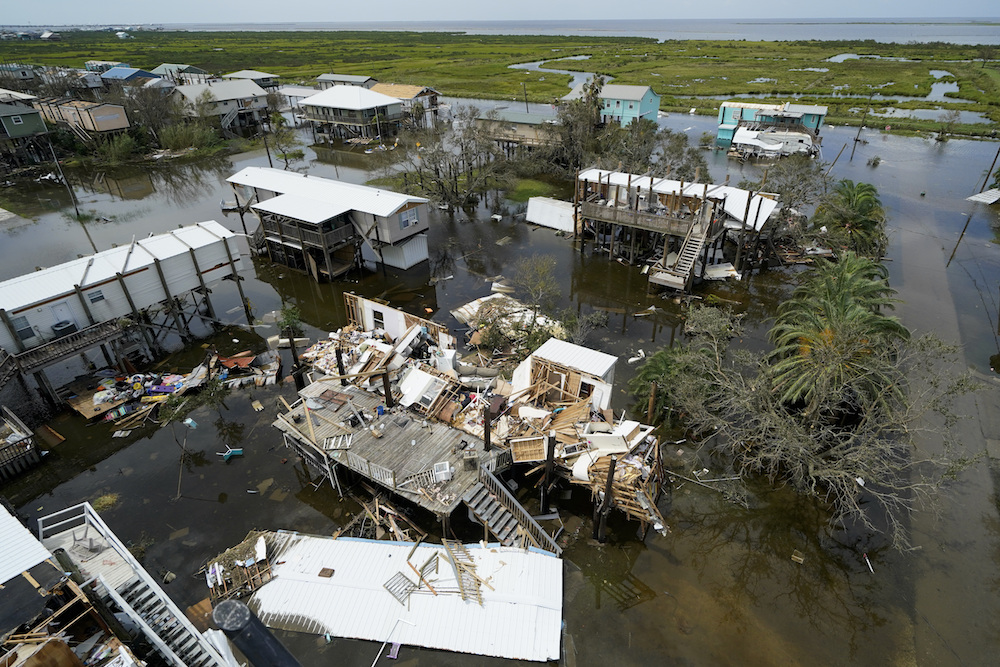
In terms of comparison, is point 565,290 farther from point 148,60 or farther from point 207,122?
point 148,60

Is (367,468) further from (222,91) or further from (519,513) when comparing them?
(222,91)

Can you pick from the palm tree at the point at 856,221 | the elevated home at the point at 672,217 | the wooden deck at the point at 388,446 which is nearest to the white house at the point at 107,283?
the wooden deck at the point at 388,446

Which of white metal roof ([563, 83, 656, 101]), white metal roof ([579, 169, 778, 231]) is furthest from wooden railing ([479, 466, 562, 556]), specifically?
white metal roof ([563, 83, 656, 101])

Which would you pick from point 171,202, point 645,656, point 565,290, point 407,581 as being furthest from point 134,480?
point 171,202

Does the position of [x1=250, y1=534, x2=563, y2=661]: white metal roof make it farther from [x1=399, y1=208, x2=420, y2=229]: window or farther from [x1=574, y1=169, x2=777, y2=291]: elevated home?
[x1=399, y1=208, x2=420, y2=229]: window

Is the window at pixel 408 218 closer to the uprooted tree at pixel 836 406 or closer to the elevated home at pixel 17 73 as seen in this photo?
the uprooted tree at pixel 836 406
